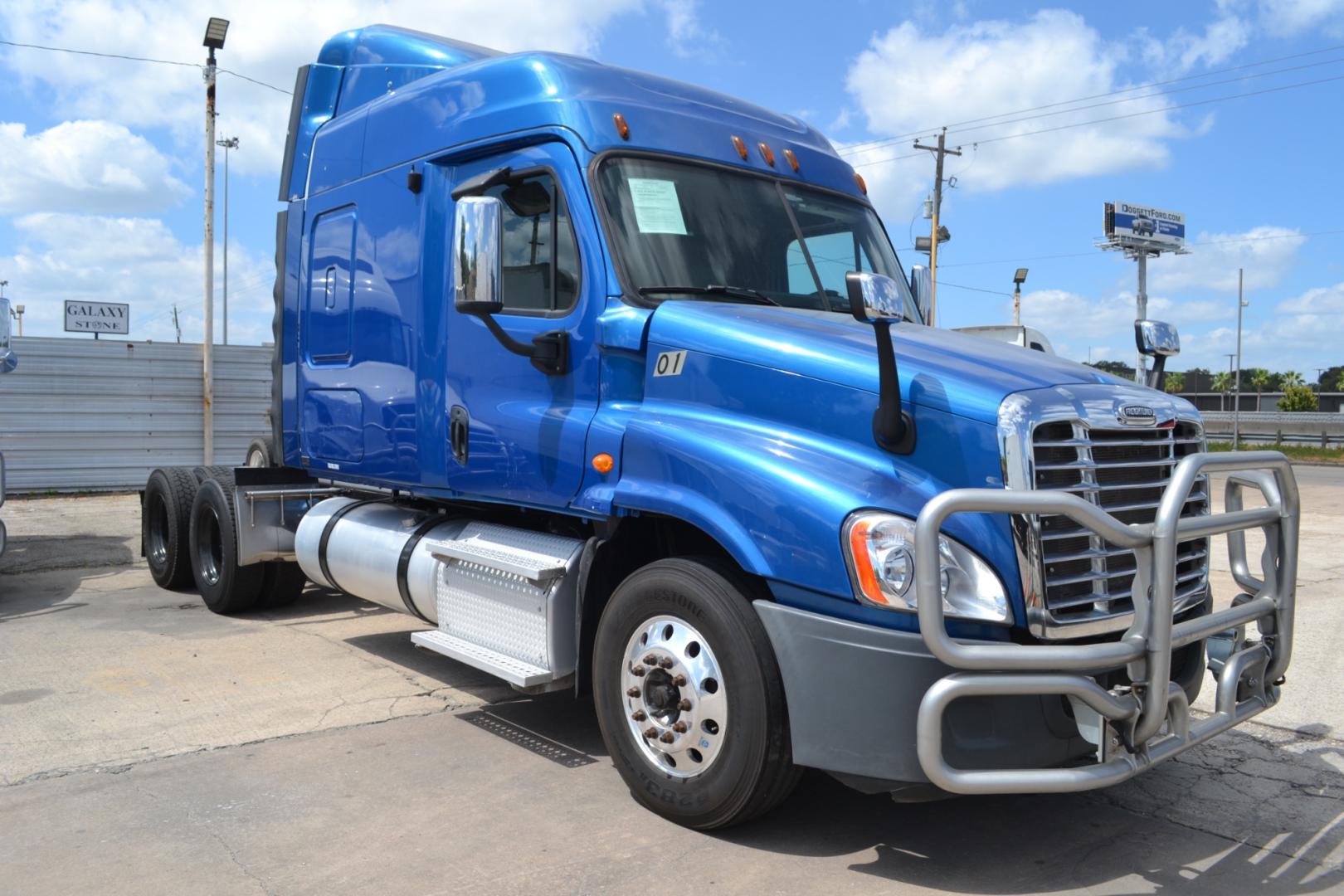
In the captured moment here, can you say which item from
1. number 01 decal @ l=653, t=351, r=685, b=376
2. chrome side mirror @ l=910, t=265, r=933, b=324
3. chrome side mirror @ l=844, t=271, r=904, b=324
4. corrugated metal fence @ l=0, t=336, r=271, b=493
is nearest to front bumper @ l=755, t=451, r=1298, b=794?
chrome side mirror @ l=844, t=271, r=904, b=324

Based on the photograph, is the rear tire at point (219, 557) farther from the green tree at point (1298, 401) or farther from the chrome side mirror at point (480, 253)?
the green tree at point (1298, 401)

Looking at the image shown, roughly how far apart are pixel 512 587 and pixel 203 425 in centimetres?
1470

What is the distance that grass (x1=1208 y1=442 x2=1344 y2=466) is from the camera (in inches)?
1400

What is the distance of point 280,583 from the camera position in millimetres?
8438

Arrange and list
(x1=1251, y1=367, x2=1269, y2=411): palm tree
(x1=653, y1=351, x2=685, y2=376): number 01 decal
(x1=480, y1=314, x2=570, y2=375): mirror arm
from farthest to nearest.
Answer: (x1=1251, y1=367, x2=1269, y2=411): palm tree
(x1=480, y1=314, x2=570, y2=375): mirror arm
(x1=653, y1=351, x2=685, y2=376): number 01 decal

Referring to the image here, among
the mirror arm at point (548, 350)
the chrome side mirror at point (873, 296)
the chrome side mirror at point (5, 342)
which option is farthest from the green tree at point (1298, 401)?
the chrome side mirror at point (873, 296)

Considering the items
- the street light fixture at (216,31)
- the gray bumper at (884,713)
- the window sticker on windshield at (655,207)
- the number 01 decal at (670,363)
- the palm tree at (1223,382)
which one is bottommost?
the gray bumper at (884,713)

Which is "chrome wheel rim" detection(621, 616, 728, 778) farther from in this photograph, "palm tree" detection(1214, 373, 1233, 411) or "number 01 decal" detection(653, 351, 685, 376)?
"palm tree" detection(1214, 373, 1233, 411)

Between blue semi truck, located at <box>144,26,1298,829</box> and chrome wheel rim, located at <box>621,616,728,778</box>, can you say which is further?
chrome wheel rim, located at <box>621,616,728,778</box>

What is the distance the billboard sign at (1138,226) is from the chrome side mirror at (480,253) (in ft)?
218

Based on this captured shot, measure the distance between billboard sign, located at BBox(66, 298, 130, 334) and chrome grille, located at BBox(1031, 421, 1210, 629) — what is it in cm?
2111

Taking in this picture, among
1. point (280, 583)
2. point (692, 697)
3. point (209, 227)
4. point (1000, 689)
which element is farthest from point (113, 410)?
point (1000, 689)

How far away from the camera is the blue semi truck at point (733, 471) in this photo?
11.8 ft

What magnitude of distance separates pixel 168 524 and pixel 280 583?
1.40 m
